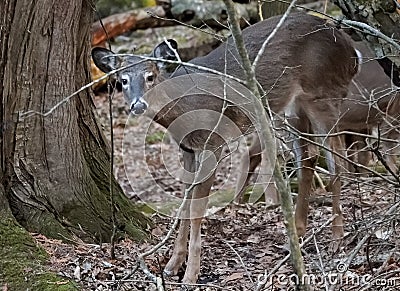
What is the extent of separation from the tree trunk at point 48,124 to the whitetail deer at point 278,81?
0.52 meters

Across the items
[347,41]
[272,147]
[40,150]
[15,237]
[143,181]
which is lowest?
[143,181]

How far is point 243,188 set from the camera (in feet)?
26.6

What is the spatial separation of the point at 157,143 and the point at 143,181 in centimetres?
189

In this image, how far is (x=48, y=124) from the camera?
5.16 metres

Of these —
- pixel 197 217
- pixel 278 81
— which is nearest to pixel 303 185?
pixel 278 81

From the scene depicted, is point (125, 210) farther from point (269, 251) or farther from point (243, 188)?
point (243, 188)

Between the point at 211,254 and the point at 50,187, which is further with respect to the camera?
the point at 211,254

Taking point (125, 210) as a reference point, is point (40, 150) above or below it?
above

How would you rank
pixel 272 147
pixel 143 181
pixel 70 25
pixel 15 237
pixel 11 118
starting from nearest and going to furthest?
pixel 272 147 → pixel 15 237 → pixel 11 118 → pixel 70 25 → pixel 143 181

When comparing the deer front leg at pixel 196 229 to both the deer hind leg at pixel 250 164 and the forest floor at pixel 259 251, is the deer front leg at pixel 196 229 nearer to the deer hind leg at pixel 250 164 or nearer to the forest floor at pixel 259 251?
the forest floor at pixel 259 251

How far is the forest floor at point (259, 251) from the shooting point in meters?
4.07

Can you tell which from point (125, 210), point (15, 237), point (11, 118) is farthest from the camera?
point (125, 210)

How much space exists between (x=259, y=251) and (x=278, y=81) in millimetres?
1457

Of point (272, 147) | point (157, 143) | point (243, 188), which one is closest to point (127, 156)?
point (157, 143)
